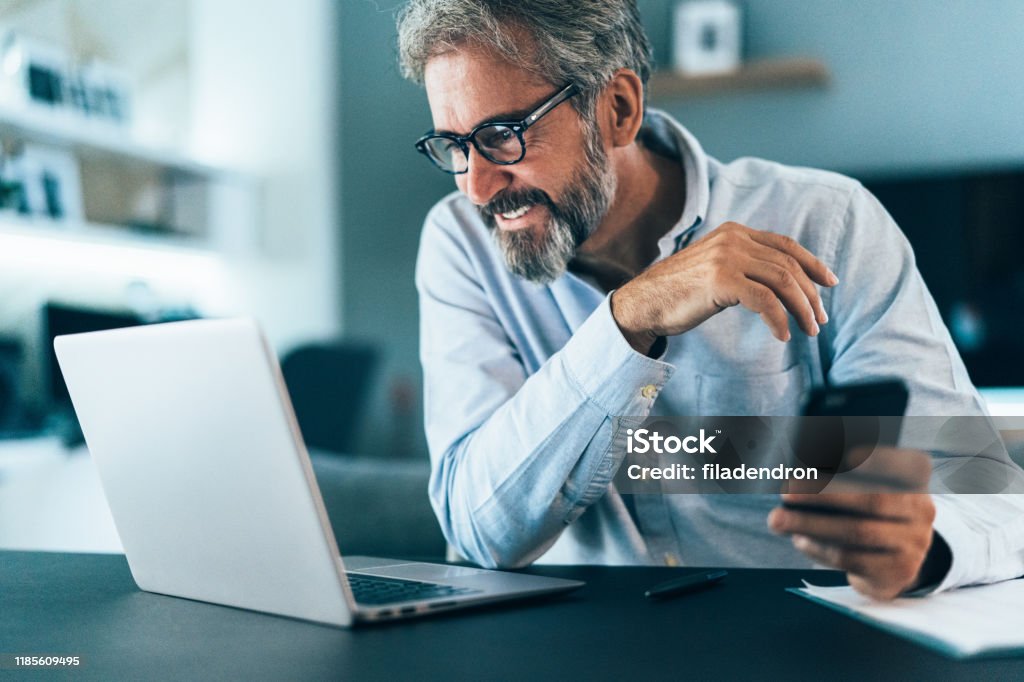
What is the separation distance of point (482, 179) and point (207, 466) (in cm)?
58

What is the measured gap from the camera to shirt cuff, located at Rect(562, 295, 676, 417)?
93 centimetres

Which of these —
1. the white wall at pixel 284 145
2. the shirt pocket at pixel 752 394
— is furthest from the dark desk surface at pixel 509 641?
the white wall at pixel 284 145

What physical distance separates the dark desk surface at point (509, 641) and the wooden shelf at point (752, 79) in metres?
2.55

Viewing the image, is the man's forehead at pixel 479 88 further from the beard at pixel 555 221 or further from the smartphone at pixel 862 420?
the smartphone at pixel 862 420

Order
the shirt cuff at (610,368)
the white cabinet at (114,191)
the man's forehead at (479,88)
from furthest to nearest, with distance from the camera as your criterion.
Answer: the white cabinet at (114,191) → the man's forehead at (479,88) → the shirt cuff at (610,368)

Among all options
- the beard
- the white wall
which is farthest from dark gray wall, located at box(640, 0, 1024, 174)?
the beard

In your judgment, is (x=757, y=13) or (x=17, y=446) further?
(x=757, y=13)

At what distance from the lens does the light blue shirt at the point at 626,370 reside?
980 millimetres

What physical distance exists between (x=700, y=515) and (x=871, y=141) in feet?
7.69

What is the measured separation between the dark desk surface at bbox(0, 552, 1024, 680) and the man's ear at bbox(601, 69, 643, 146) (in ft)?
2.22

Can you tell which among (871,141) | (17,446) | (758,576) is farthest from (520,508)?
(871,141)

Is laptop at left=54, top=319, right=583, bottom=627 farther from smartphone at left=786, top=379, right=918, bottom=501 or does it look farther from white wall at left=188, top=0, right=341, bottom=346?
white wall at left=188, top=0, right=341, bottom=346

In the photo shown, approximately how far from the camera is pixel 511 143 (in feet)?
3.75

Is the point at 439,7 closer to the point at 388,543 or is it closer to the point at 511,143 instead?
the point at 511,143
